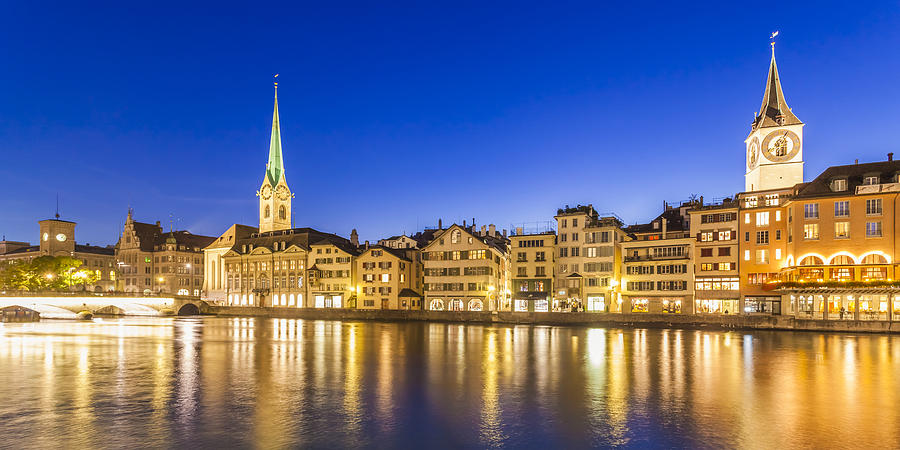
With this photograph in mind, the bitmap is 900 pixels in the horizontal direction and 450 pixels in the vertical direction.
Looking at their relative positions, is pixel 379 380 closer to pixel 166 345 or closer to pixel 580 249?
pixel 166 345

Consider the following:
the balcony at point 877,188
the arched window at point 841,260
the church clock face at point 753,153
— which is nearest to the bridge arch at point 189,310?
the church clock face at point 753,153

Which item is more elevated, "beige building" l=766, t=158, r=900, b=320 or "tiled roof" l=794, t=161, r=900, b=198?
"tiled roof" l=794, t=161, r=900, b=198

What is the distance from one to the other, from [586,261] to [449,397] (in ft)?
195

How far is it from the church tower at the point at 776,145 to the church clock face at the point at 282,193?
342 feet

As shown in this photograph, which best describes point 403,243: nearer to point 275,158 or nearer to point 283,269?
point 283,269

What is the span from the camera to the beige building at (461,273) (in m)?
86.8

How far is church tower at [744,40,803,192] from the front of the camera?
84.8 meters

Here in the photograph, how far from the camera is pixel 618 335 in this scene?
5566cm

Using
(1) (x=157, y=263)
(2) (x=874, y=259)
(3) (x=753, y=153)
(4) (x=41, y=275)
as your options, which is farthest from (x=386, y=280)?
(1) (x=157, y=263)

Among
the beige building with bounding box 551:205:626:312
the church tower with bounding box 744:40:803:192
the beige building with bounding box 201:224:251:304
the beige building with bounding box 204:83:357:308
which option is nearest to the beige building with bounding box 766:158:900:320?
the church tower with bounding box 744:40:803:192

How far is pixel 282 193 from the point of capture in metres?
148

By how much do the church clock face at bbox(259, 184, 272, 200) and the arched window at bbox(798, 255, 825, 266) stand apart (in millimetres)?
114953

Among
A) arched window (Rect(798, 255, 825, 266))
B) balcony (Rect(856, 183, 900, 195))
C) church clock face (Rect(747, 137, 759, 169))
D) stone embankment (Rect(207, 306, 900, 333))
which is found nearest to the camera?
stone embankment (Rect(207, 306, 900, 333))

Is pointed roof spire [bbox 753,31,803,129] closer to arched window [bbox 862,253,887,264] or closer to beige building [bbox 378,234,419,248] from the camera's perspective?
arched window [bbox 862,253,887,264]
